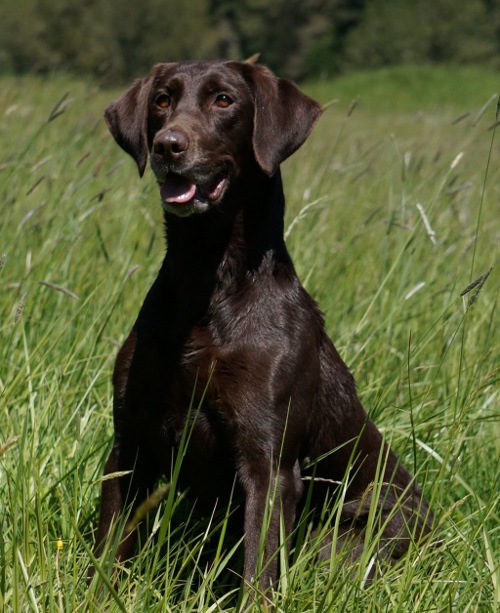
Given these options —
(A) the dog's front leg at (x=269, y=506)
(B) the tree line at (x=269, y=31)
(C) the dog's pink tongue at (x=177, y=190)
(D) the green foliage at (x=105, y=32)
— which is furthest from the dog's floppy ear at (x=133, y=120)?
(B) the tree line at (x=269, y=31)

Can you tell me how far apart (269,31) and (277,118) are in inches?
2237

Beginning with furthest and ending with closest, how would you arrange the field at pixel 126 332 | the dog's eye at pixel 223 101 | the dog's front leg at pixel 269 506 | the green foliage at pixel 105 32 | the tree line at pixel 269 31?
the tree line at pixel 269 31
the green foliage at pixel 105 32
the dog's eye at pixel 223 101
the dog's front leg at pixel 269 506
the field at pixel 126 332

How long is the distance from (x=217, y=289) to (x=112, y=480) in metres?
0.64

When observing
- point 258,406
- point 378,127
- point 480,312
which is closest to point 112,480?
point 258,406

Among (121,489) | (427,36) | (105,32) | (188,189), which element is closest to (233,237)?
(188,189)

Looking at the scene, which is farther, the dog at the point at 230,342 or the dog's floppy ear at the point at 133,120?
the dog's floppy ear at the point at 133,120

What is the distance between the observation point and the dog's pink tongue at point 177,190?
2.46 m

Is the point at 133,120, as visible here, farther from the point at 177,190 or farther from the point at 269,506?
the point at 269,506

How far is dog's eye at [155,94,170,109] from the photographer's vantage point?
2686 mm

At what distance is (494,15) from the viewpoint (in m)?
56.1

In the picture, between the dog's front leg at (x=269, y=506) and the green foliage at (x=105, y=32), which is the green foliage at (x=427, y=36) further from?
the dog's front leg at (x=269, y=506)

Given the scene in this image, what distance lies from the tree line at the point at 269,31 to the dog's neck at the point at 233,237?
42.0 meters

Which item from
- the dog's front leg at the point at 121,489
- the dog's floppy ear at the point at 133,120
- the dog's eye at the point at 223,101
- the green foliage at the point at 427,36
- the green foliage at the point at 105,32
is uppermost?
the dog's eye at the point at 223,101

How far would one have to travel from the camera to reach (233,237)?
2562 millimetres
